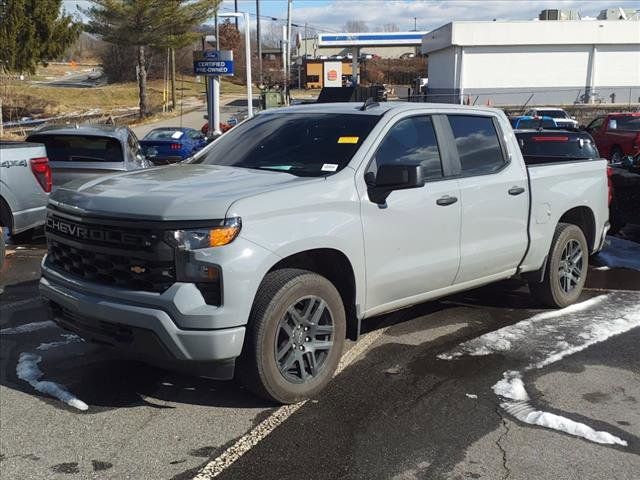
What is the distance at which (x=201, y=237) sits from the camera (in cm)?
374

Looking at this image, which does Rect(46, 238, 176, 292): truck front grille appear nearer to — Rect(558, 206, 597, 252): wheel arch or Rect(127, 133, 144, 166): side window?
Rect(558, 206, 597, 252): wheel arch

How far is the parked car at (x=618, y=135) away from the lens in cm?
1881

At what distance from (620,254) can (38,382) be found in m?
7.67

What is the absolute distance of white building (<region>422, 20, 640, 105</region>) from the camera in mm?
47969

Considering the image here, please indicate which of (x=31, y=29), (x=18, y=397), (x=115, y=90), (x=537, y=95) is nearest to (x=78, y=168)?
(x=18, y=397)

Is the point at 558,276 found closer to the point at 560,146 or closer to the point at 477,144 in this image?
the point at 477,144

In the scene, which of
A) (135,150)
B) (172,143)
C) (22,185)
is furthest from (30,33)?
(22,185)

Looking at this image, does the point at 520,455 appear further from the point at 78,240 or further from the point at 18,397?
the point at 18,397

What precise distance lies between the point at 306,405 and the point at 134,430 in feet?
3.45

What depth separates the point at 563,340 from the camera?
219 inches

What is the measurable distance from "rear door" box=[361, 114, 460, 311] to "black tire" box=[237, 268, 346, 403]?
0.45m

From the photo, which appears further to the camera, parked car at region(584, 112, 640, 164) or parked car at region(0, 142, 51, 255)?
parked car at region(584, 112, 640, 164)

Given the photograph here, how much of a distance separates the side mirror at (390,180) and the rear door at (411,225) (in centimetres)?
6

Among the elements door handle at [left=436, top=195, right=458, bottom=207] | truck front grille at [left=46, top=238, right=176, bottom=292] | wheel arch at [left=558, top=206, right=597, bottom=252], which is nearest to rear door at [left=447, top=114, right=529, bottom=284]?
door handle at [left=436, top=195, right=458, bottom=207]
